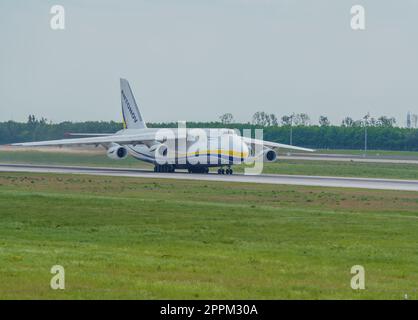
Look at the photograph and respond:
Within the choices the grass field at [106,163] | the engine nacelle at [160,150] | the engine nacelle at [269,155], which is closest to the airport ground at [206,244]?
the engine nacelle at [160,150]

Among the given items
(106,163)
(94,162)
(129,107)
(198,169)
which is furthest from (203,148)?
(129,107)

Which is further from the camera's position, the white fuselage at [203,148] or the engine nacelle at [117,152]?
the engine nacelle at [117,152]

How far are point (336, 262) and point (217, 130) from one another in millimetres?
49159

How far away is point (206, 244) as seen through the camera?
1065 inches

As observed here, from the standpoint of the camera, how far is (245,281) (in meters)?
20.5

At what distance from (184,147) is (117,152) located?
18.7 feet

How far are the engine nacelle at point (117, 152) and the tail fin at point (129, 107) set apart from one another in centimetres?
822

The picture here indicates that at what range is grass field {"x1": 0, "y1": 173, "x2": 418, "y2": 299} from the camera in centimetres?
1964

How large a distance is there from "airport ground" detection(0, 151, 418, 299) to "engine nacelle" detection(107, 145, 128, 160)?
24580mm

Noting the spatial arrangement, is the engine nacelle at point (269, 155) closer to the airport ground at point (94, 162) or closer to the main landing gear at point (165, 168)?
the airport ground at point (94, 162)

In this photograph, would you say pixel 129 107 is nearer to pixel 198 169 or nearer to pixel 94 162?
pixel 94 162

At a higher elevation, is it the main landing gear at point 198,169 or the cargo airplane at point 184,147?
the cargo airplane at point 184,147

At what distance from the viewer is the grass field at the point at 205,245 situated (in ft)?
64.4

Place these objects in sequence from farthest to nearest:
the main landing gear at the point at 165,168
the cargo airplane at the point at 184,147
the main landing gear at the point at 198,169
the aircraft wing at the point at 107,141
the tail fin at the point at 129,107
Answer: the tail fin at the point at 129,107 → the main landing gear at the point at 165,168 → the main landing gear at the point at 198,169 → the aircraft wing at the point at 107,141 → the cargo airplane at the point at 184,147
